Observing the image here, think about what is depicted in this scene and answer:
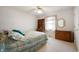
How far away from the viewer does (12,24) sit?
1.46 m

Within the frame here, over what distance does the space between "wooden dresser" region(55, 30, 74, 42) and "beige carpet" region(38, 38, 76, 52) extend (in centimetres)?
6

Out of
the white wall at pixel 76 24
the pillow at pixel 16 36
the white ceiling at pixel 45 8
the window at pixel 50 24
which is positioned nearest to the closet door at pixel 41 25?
the window at pixel 50 24

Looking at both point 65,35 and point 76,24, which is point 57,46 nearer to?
point 65,35

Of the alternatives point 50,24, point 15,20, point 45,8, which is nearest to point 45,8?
point 45,8

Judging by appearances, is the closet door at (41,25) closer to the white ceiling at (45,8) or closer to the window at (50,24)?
the window at (50,24)

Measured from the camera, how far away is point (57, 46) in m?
1.49

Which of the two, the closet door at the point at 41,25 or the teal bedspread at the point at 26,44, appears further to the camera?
the closet door at the point at 41,25

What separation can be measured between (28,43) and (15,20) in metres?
0.41

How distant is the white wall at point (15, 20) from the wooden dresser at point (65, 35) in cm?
39

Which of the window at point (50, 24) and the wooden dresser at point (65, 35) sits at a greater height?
the window at point (50, 24)

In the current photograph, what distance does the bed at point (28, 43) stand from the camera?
141 cm
